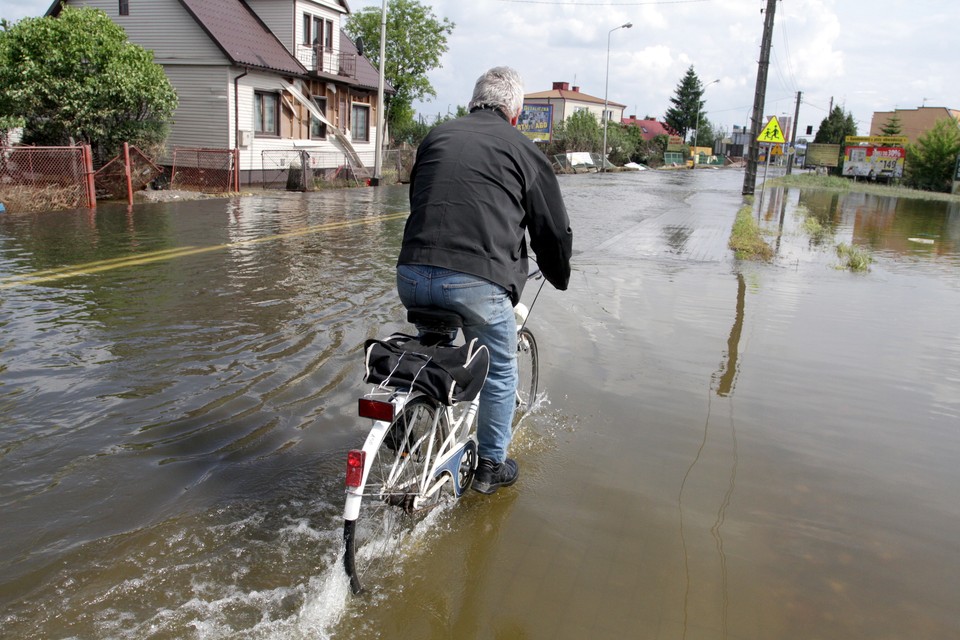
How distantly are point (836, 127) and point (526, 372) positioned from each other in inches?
3636

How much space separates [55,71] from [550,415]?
17.7m

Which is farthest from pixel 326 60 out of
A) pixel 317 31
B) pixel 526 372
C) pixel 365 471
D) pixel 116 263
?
pixel 365 471

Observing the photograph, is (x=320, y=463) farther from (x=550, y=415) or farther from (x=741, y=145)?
(x=741, y=145)

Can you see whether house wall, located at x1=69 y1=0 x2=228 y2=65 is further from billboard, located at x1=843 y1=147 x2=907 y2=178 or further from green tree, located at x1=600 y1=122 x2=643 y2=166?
green tree, located at x1=600 y1=122 x2=643 y2=166

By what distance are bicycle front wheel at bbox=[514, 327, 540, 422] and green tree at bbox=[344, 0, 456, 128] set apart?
37.0 m

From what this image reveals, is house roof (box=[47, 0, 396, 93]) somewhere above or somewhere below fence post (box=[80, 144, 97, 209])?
above

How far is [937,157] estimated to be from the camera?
45375 mm

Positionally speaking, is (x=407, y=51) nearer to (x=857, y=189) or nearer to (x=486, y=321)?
(x=857, y=189)

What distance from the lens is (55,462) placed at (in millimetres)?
4090

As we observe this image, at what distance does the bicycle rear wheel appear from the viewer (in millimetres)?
3080

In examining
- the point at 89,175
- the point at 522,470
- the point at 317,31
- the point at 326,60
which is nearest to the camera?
the point at 522,470

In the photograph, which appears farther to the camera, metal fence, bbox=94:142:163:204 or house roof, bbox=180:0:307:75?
house roof, bbox=180:0:307:75

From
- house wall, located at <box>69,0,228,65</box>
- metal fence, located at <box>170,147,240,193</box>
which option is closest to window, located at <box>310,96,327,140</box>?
house wall, located at <box>69,0,228,65</box>

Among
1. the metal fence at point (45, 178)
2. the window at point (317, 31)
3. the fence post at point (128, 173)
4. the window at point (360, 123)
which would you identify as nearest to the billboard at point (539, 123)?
the window at point (360, 123)
